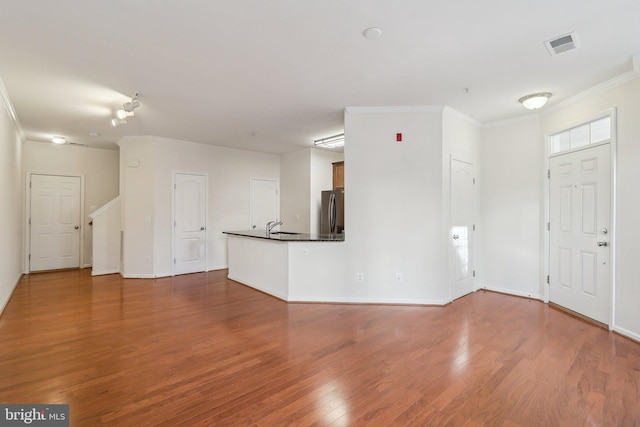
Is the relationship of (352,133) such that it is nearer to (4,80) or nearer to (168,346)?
(168,346)

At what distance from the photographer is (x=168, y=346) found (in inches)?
115

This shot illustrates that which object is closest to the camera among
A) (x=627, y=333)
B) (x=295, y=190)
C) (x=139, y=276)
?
(x=627, y=333)

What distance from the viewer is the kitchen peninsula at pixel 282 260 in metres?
4.35

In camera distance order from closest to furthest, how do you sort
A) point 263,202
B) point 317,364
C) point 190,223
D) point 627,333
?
point 317,364, point 627,333, point 190,223, point 263,202

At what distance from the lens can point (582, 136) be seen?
377 centimetres

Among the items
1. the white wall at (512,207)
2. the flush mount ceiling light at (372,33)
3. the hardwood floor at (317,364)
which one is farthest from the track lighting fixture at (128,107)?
the white wall at (512,207)

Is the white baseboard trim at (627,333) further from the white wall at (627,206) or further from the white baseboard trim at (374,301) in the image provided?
the white baseboard trim at (374,301)

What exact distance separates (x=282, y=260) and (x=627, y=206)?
3999 mm

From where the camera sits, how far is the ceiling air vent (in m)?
2.49

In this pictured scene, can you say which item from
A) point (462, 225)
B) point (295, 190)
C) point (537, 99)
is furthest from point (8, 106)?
point (537, 99)

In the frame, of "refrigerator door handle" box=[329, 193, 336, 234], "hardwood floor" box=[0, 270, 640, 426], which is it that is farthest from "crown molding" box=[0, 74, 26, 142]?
"refrigerator door handle" box=[329, 193, 336, 234]

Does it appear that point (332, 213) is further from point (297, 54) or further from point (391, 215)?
point (297, 54)

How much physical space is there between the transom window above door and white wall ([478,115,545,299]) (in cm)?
19

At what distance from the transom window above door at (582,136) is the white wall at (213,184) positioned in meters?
5.54
